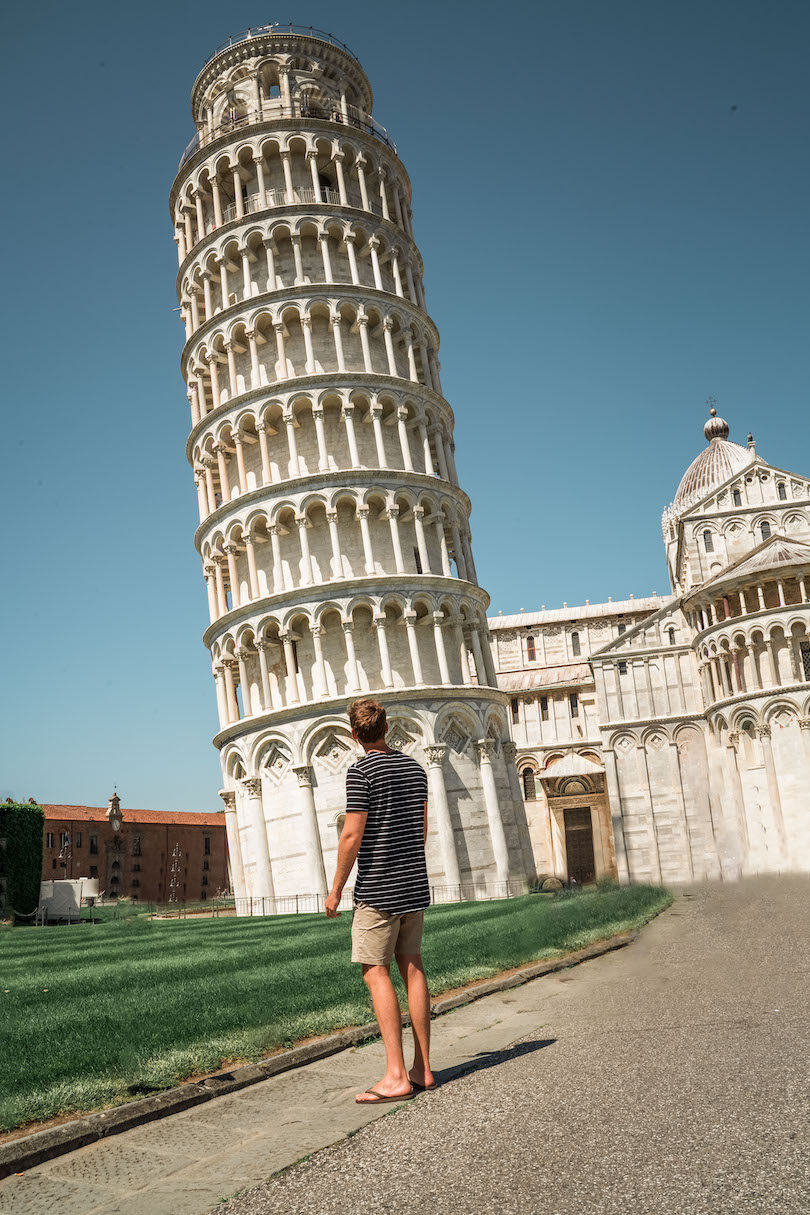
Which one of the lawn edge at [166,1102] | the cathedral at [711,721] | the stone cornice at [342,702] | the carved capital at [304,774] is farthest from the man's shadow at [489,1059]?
the cathedral at [711,721]

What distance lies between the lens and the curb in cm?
483

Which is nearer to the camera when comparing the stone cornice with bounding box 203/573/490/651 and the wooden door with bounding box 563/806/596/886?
the stone cornice with bounding box 203/573/490/651

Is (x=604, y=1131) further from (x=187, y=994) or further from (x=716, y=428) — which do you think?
(x=716, y=428)

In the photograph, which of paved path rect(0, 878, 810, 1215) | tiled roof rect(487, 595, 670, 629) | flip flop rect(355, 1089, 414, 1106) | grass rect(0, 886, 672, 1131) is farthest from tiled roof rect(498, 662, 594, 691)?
flip flop rect(355, 1089, 414, 1106)

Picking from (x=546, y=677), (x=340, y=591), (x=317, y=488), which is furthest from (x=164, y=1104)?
(x=546, y=677)

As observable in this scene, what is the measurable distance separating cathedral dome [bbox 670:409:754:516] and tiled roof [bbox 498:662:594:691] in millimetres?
12609

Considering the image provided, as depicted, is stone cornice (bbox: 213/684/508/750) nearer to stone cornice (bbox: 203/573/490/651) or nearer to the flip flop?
stone cornice (bbox: 203/573/490/651)

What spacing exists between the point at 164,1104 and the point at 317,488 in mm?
32514

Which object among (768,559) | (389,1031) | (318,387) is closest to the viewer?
(389,1031)

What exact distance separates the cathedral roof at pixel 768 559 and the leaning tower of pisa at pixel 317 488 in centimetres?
1330

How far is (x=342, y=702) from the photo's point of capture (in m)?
34.6

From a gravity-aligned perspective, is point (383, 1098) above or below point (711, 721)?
below

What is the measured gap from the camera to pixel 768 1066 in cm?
529

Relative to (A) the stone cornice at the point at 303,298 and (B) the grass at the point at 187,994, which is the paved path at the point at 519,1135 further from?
(A) the stone cornice at the point at 303,298
